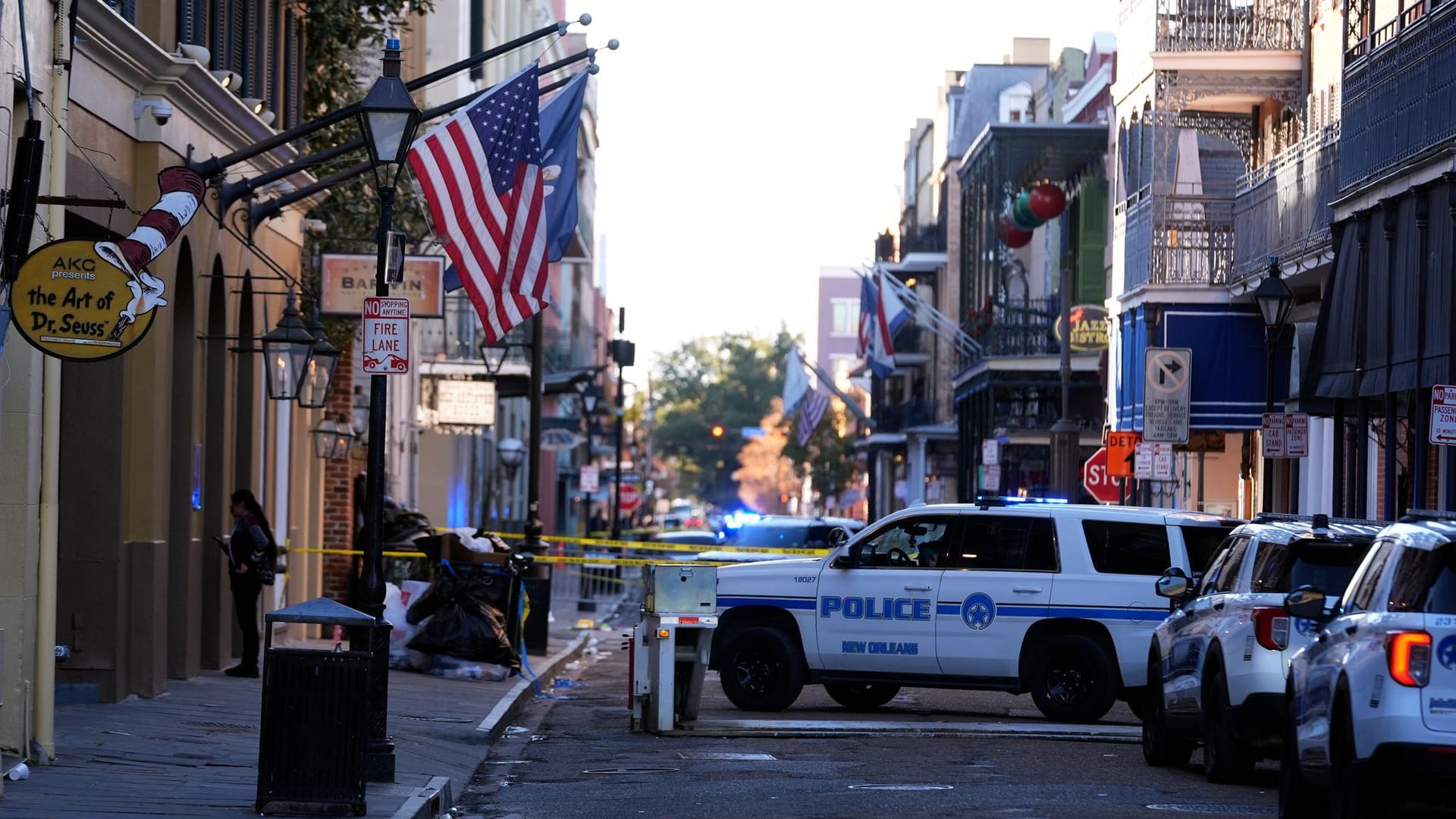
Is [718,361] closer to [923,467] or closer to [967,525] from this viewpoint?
[923,467]

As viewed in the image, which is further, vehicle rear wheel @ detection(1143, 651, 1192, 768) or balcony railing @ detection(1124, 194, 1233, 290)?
balcony railing @ detection(1124, 194, 1233, 290)

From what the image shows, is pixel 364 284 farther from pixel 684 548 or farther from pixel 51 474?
pixel 684 548

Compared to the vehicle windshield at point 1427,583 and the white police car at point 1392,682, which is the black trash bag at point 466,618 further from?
the vehicle windshield at point 1427,583

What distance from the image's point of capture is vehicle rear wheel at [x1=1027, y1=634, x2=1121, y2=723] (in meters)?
19.2

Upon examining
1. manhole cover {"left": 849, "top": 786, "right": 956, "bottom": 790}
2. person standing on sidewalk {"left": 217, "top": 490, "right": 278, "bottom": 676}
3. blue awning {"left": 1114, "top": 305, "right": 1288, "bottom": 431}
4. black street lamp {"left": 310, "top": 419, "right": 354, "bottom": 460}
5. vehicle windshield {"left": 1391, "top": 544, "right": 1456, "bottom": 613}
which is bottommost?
manhole cover {"left": 849, "top": 786, "right": 956, "bottom": 790}

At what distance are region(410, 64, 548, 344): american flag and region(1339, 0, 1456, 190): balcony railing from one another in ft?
26.9

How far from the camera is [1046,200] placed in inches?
1861

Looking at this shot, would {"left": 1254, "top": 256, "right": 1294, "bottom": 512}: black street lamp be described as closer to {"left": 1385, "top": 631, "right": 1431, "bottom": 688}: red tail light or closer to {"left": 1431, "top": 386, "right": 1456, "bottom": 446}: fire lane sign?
{"left": 1431, "top": 386, "right": 1456, "bottom": 446}: fire lane sign

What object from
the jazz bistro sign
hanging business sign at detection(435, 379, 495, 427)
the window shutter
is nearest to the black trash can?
the jazz bistro sign

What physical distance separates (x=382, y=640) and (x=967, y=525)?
796cm

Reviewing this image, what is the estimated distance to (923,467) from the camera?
225 ft

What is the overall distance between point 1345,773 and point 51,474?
7.85m

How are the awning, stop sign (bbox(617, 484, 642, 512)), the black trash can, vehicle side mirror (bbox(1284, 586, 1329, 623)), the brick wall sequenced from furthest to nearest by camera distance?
stop sign (bbox(617, 484, 642, 512)) < the brick wall < the awning < the black trash can < vehicle side mirror (bbox(1284, 586, 1329, 623))

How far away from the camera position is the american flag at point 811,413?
209ft
